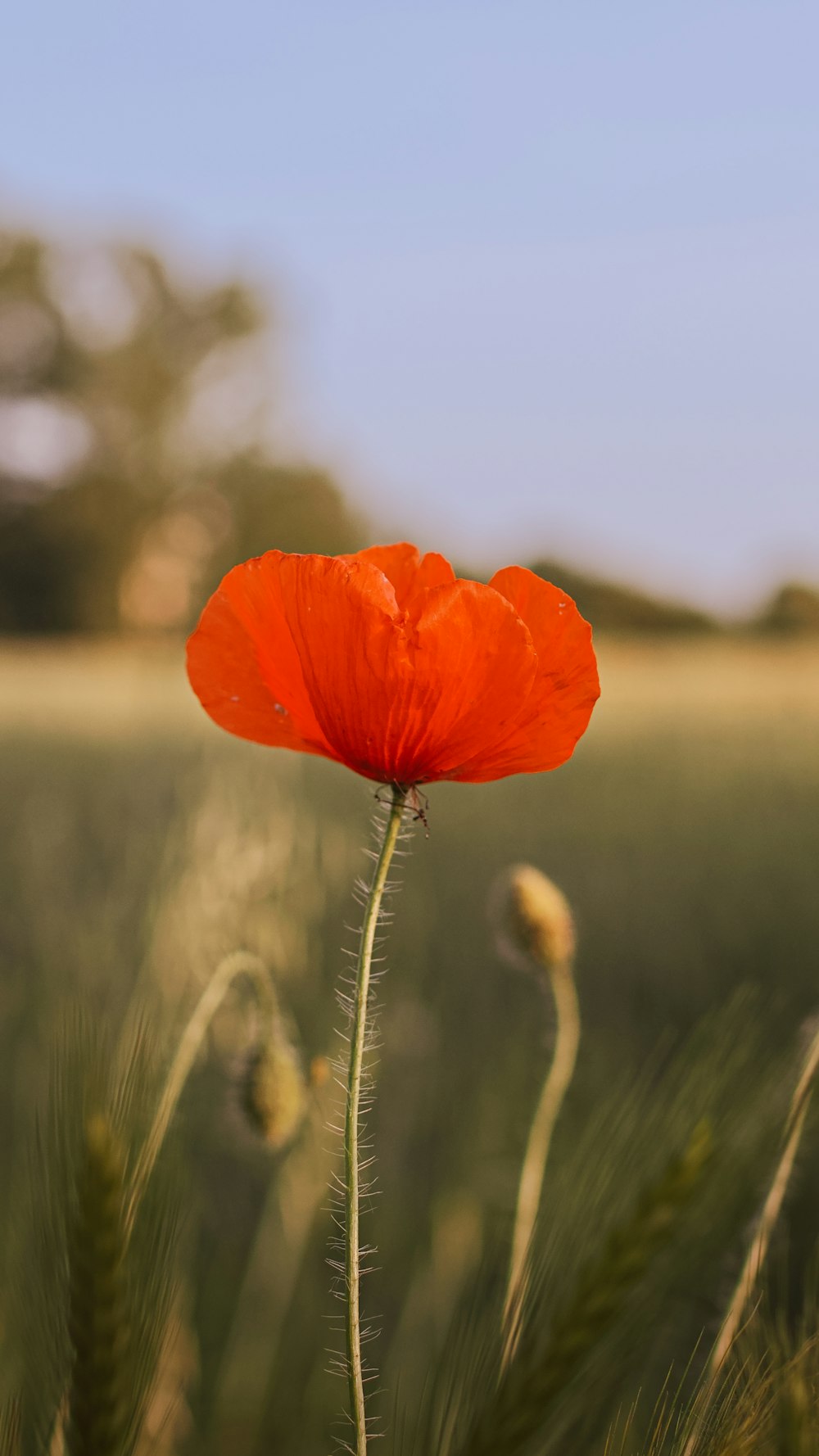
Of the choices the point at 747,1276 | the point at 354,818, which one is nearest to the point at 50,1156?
the point at 747,1276

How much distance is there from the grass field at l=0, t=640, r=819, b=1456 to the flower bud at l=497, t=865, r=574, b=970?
0.08 m

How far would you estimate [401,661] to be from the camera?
1.04 ft

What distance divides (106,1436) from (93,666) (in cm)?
501

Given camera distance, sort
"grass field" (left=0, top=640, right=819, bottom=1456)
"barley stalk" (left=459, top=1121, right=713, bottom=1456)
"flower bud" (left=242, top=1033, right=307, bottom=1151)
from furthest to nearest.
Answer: "grass field" (left=0, top=640, right=819, bottom=1456), "flower bud" (left=242, top=1033, right=307, bottom=1151), "barley stalk" (left=459, top=1121, right=713, bottom=1456)

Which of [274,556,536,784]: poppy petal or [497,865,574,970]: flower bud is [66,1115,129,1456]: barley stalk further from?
[497,865,574,970]: flower bud

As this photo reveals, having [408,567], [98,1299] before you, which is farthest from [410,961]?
[98,1299]

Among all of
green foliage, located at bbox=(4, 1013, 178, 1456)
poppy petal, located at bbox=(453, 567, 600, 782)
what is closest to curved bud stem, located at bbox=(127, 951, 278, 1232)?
green foliage, located at bbox=(4, 1013, 178, 1456)

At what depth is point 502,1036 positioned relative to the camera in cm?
150

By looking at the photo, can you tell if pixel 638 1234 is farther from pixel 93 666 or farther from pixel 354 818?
pixel 93 666

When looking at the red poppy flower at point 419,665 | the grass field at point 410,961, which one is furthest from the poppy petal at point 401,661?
the grass field at point 410,961

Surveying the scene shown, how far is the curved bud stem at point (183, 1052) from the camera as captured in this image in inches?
11.2

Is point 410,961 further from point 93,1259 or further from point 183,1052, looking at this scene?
point 93,1259

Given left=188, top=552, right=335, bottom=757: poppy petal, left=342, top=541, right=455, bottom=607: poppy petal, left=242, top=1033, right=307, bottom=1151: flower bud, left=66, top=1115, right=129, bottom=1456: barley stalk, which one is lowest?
left=242, top=1033, right=307, bottom=1151: flower bud

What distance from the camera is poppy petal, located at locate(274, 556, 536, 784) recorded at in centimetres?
32
